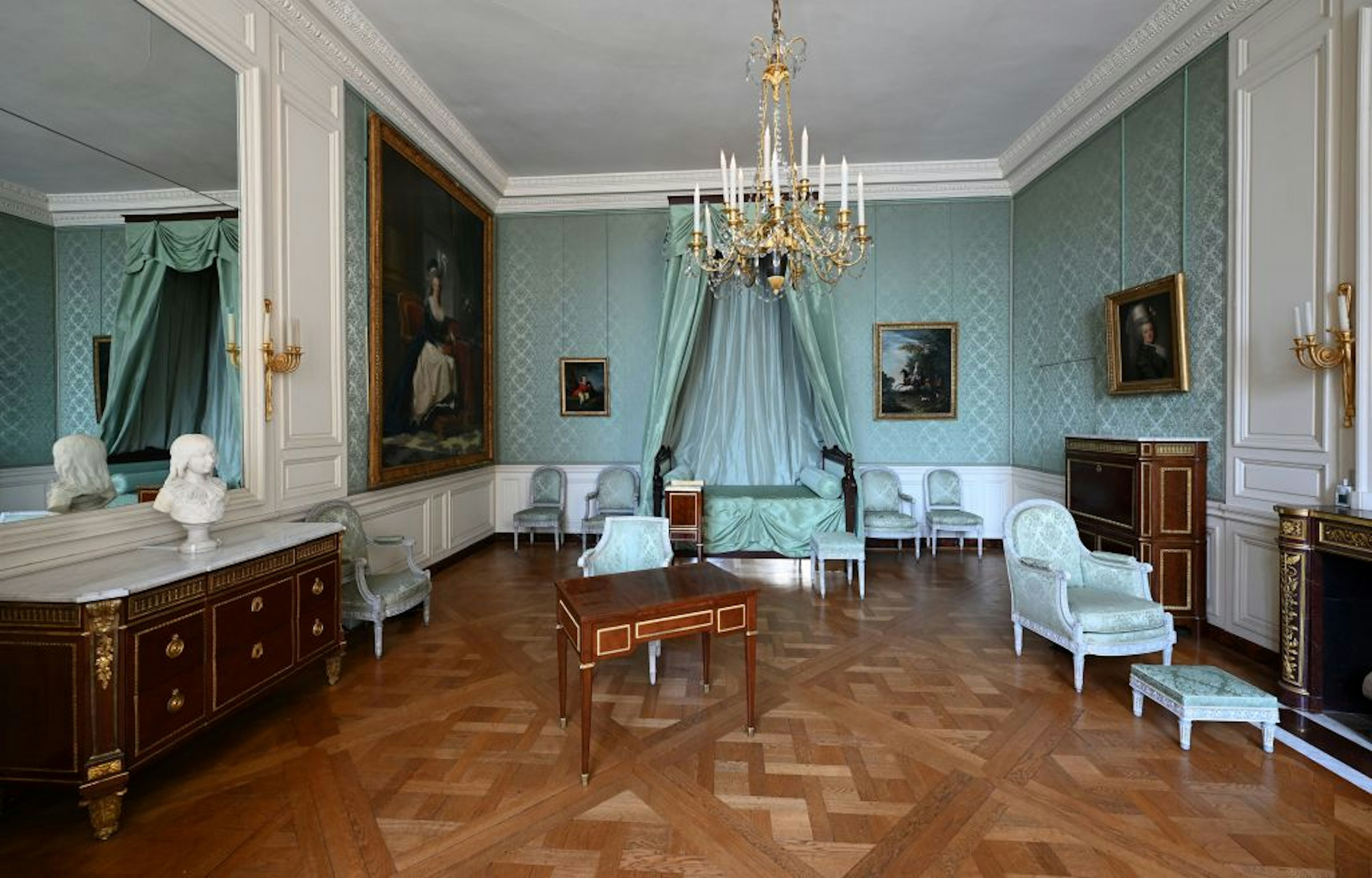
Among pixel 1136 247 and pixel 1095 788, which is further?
pixel 1136 247

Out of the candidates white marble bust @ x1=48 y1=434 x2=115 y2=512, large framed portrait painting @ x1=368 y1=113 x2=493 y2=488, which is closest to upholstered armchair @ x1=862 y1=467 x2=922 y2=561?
large framed portrait painting @ x1=368 y1=113 x2=493 y2=488

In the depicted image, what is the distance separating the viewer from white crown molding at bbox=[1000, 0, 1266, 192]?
13.5ft

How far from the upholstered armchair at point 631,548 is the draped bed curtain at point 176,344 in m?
2.29

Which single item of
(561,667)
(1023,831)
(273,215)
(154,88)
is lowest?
(1023,831)

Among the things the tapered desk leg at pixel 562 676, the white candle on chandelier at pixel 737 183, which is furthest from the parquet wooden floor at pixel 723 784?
the white candle on chandelier at pixel 737 183

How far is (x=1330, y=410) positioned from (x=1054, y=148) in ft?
12.9

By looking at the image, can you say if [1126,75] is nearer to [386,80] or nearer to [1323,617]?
[1323,617]

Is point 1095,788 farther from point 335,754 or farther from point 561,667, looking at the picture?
point 335,754

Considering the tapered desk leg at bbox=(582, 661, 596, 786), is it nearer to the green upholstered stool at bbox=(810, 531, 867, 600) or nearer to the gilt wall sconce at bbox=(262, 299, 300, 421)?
the gilt wall sconce at bbox=(262, 299, 300, 421)

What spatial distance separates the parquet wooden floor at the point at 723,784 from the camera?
2.14m

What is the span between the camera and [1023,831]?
7.46ft

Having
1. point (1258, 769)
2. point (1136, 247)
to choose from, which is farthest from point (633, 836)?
point (1136, 247)

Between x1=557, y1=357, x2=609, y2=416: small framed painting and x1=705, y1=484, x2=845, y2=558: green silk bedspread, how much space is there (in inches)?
87.3

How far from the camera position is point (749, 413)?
7.22 meters
